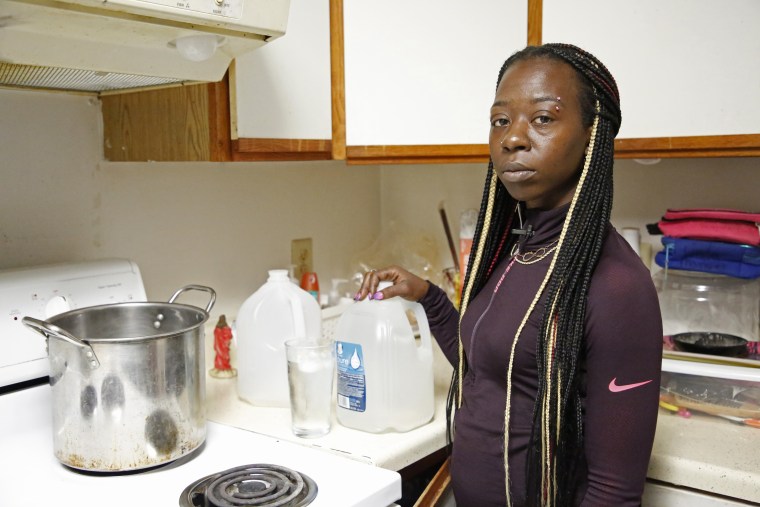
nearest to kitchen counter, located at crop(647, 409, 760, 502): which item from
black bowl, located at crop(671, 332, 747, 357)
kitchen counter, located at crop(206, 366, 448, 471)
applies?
black bowl, located at crop(671, 332, 747, 357)

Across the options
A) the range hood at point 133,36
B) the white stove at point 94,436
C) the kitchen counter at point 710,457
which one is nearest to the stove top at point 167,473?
the white stove at point 94,436

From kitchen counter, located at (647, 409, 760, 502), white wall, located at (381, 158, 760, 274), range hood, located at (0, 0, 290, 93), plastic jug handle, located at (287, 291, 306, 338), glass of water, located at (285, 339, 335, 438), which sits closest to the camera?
range hood, located at (0, 0, 290, 93)

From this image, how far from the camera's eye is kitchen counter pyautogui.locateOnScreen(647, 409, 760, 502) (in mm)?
1188

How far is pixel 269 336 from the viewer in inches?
57.8

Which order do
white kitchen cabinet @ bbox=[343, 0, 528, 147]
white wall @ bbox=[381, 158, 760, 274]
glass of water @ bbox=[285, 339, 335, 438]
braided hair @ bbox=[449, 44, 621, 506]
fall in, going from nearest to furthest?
braided hair @ bbox=[449, 44, 621, 506] → glass of water @ bbox=[285, 339, 335, 438] → white kitchen cabinet @ bbox=[343, 0, 528, 147] → white wall @ bbox=[381, 158, 760, 274]

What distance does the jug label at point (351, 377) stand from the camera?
132 centimetres


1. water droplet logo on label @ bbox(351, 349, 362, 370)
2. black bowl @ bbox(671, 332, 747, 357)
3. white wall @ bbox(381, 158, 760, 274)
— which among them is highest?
white wall @ bbox(381, 158, 760, 274)

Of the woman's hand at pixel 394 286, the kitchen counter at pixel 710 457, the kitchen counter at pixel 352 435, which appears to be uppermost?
the woman's hand at pixel 394 286

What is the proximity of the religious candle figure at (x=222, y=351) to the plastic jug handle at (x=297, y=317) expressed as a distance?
24 cm

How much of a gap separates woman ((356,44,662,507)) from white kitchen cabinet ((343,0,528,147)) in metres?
0.43

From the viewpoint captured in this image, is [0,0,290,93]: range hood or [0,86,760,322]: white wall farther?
[0,86,760,322]: white wall

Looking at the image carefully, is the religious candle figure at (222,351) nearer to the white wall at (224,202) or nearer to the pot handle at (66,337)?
the white wall at (224,202)

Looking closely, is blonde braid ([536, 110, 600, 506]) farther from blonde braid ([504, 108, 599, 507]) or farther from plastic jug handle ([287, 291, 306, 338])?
plastic jug handle ([287, 291, 306, 338])

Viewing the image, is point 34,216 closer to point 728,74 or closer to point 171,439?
point 171,439
